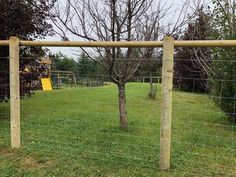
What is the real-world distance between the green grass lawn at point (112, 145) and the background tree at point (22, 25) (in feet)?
3.44

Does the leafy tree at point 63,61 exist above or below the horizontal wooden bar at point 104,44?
below

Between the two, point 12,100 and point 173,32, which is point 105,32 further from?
point 12,100

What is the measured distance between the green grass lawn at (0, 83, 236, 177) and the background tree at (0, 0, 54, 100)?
Answer: 1.05 m

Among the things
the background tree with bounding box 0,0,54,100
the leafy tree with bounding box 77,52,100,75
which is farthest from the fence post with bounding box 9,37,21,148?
the background tree with bounding box 0,0,54,100

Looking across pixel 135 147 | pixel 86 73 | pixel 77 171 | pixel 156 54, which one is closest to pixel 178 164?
pixel 135 147

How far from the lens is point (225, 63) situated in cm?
813

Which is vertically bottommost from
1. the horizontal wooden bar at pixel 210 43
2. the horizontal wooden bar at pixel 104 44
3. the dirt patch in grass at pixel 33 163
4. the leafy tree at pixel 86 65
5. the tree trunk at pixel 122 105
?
the dirt patch in grass at pixel 33 163

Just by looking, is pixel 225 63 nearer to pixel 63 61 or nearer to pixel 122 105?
pixel 122 105

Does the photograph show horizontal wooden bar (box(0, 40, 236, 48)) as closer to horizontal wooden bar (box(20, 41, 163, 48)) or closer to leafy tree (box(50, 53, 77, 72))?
horizontal wooden bar (box(20, 41, 163, 48))

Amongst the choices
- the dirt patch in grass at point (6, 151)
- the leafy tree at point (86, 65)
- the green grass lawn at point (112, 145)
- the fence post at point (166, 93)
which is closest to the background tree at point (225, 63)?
the green grass lawn at point (112, 145)

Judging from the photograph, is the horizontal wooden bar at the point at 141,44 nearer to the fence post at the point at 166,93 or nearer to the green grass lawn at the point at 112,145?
the fence post at the point at 166,93

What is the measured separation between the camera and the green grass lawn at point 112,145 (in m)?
4.94

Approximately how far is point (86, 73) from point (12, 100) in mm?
1564

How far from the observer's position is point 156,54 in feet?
25.1
